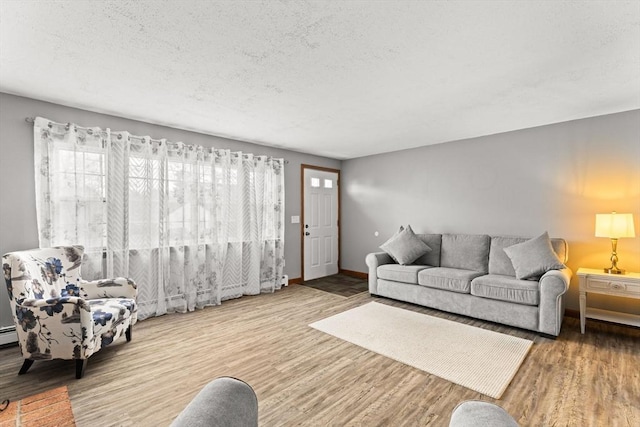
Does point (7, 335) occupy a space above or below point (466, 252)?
below

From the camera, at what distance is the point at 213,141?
15.4ft

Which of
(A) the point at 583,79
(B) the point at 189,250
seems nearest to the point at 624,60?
(A) the point at 583,79

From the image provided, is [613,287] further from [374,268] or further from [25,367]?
[25,367]

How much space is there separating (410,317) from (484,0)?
134 inches

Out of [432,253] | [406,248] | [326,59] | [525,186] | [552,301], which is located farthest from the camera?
[432,253]

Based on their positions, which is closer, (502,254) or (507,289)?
(507,289)

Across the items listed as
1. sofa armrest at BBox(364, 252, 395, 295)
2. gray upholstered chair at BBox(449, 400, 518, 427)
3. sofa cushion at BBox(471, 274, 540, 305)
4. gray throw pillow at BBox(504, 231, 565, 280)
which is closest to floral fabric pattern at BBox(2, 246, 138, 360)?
gray upholstered chair at BBox(449, 400, 518, 427)

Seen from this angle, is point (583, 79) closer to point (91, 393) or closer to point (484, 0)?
point (484, 0)

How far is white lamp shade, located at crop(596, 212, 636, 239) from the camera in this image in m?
3.32

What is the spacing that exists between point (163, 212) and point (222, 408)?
3710 millimetres

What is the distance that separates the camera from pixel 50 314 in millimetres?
2463

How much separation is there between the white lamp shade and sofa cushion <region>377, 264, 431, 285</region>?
212cm

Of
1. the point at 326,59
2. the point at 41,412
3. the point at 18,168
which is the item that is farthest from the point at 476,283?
the point at 18,168

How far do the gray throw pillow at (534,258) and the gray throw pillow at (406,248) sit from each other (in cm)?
125
